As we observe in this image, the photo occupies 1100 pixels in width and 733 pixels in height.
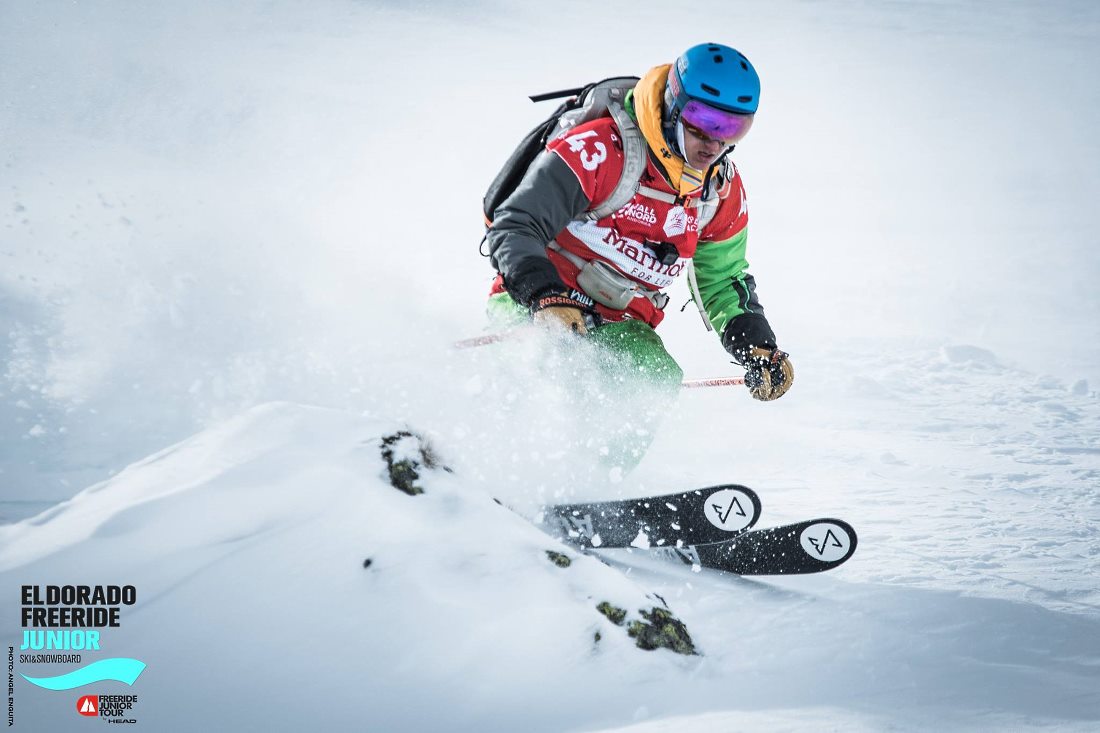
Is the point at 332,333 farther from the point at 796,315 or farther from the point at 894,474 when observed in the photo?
the point at 796,315

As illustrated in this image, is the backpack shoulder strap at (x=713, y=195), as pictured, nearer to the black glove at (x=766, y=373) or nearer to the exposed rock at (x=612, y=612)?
the black glove at (x=766, y=373)

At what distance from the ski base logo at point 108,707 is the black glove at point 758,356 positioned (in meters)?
3.41

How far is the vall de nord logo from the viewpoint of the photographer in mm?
1758

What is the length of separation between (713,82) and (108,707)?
335 centimetres

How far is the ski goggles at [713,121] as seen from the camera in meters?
3.48

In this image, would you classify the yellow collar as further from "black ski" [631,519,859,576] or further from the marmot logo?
"black ski" [631,519,859,576]

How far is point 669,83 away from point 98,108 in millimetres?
22316

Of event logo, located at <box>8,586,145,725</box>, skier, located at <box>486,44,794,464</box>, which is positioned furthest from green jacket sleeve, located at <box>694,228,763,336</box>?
event logo, located at <box>8,586,145,725</box>

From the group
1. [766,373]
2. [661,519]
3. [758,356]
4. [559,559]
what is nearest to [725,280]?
[758,356]

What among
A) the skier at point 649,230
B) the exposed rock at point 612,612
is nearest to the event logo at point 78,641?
the exposed rock at point 612,612

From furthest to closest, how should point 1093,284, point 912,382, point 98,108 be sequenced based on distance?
point 98,108
point 1093,284
point 912,382

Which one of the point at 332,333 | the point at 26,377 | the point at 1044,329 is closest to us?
the point at 26,377

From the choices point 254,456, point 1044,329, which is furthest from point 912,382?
point 254,456

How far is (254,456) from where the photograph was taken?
249 centimetres
